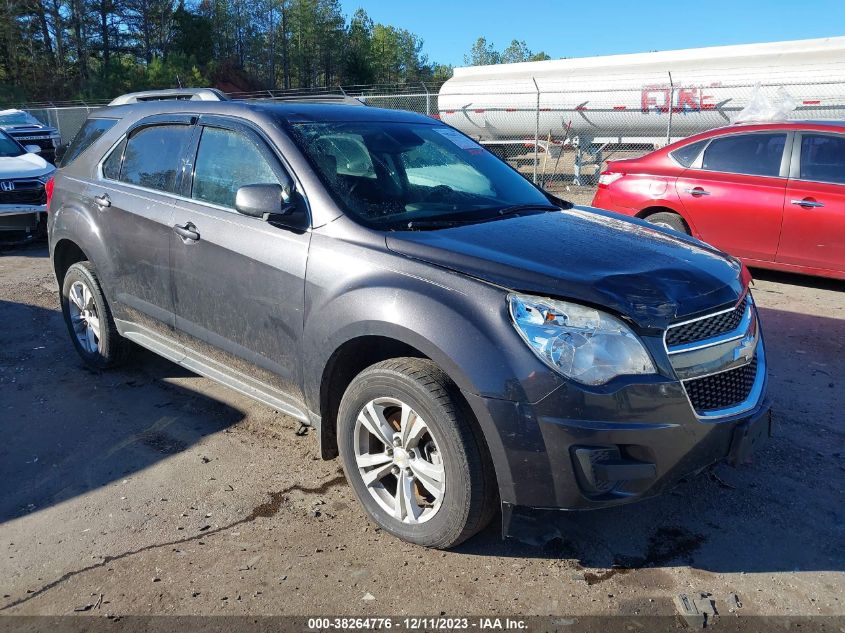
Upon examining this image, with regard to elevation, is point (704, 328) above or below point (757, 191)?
below

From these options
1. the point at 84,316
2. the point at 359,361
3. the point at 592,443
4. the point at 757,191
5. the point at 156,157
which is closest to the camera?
the point at 592,443

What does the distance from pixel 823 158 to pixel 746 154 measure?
0.71m

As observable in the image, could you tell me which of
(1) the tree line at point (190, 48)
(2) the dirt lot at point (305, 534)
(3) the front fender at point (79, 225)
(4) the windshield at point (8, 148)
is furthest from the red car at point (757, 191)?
(1) the tree line at point (190, 48)

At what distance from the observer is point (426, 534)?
2896 mm

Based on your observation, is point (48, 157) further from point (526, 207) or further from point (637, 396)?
point (637, 396)

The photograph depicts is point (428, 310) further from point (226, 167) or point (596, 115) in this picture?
point (596, 115)

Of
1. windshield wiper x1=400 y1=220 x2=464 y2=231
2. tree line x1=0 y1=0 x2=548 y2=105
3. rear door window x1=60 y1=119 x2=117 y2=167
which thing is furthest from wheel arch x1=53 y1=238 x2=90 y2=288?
tree line x1=0 y1=0 x2=548 y2=105

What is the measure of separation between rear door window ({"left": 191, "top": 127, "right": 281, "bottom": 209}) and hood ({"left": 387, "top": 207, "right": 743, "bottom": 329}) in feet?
3.12

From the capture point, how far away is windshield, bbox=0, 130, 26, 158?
1115 centimetres

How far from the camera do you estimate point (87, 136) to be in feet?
16.5

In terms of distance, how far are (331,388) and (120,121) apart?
2736mm

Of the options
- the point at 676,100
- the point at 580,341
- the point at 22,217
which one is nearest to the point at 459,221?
the point at 580,341

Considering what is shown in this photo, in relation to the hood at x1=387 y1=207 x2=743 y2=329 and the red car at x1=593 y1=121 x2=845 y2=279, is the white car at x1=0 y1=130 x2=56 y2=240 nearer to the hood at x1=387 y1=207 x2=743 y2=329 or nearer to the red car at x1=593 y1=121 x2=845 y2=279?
the red car at x1=593 y1=121 x2=845 y2=279

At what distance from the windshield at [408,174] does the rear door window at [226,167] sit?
251 millimetres
